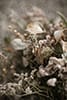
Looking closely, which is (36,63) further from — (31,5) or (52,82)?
(31,5)

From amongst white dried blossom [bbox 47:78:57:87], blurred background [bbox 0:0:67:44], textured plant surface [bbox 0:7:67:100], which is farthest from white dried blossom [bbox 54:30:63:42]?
blurred background [bbox 0:0:67:44]

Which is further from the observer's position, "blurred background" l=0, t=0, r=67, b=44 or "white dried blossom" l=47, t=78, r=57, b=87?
"blurred background" l=0, t=0, r=67, b=44

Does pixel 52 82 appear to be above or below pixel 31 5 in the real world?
below

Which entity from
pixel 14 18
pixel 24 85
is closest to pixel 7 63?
pixel 24 85

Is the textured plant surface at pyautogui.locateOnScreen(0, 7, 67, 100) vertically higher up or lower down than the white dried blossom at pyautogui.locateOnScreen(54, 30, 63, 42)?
lower down

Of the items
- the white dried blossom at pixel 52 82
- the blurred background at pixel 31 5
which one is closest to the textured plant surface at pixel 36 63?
the white dried blossom at pixel 52 82

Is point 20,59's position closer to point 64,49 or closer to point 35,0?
point 64,49

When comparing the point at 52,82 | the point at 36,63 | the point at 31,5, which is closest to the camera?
the point at 52,82

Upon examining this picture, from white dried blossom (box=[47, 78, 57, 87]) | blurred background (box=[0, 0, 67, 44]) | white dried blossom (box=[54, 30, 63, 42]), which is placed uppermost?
blurred background (box=[0, 0, 67, 44])

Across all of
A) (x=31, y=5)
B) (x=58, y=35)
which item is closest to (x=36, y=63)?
(x=58, y=35)

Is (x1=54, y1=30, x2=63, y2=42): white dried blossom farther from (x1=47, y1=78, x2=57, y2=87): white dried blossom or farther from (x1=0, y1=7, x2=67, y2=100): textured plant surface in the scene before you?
(x1=47, y1=78, x2=57, y2=87): white dried blossom

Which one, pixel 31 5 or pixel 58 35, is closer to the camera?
pixel 58 35

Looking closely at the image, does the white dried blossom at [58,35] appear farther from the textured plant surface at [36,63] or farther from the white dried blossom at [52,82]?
the white dried blossom at [52,82]
